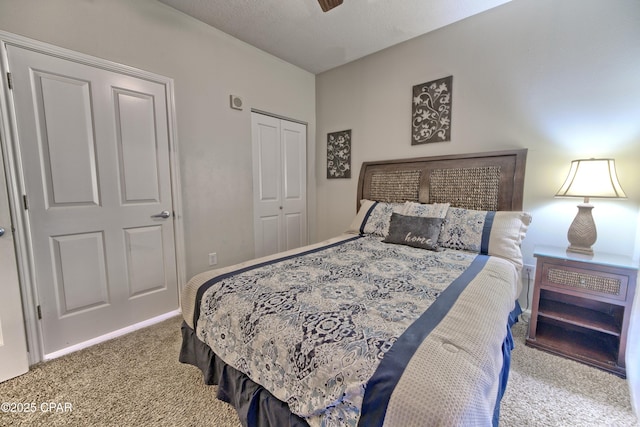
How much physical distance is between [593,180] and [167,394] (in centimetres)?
305

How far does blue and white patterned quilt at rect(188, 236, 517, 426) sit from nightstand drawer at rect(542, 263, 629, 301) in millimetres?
381

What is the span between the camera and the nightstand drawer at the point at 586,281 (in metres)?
1.60

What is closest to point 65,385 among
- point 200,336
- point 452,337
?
point 200,336

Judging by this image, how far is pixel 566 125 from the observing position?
6.66ft

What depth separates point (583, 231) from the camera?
1849mm

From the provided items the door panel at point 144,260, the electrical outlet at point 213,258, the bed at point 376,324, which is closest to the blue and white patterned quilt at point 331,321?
the bed at point 376,324

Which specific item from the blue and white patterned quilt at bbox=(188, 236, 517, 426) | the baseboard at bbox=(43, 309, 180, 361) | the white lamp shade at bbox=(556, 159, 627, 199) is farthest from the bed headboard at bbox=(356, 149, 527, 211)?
the baseboard at bbox=(43, 309, 180, 361)

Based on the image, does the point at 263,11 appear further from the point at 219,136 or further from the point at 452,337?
the point at 452,337

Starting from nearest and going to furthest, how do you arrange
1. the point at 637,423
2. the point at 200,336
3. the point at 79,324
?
the point at 637,423
the point at 200,336
the point at 79,324

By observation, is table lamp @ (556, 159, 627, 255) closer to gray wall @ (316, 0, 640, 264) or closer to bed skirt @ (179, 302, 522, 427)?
gray wall @ (316, 0, 640, 264)

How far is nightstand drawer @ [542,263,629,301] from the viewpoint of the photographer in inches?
63.1

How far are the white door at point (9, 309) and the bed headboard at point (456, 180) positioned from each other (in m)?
2.98

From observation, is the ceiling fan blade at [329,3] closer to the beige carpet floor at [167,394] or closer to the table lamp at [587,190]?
the table lamp at [587,190]

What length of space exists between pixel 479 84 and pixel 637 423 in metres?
2.51
